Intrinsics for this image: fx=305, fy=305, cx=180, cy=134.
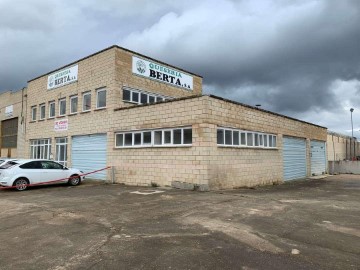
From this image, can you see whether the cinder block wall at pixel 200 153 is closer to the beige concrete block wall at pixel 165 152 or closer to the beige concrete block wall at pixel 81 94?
the beige concrete block wall at pixel 165 152

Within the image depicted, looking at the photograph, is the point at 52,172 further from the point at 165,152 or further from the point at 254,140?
the point at 254,140

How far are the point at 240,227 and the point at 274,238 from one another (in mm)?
980

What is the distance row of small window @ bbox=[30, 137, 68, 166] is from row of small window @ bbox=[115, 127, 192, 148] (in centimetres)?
628

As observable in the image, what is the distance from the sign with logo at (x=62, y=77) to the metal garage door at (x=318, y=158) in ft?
62.1

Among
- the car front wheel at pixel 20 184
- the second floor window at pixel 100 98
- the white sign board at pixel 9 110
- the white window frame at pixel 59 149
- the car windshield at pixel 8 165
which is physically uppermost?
the white sign board at pixel 9 110

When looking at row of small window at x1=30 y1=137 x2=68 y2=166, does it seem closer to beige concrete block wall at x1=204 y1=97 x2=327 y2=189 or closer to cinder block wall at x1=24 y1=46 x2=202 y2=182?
cinder block wall at x1=24 y1=46 x2=202 y2=182

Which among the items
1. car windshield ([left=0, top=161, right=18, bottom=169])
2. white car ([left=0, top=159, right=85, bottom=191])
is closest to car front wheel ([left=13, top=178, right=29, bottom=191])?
white car ([left=0, top=159, right=85, bottom=191])

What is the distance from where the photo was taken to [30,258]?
196 inches

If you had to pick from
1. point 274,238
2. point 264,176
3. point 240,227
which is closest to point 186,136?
point 264,176

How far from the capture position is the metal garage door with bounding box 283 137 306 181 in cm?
1998

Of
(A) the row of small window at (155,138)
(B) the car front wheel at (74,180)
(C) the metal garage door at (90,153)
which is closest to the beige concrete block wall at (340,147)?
(A) the row of small window at (155,138)

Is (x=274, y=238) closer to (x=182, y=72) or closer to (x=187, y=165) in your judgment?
(x=187, y=165)

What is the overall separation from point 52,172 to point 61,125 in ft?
23.3

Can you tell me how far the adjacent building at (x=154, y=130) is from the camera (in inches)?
546
